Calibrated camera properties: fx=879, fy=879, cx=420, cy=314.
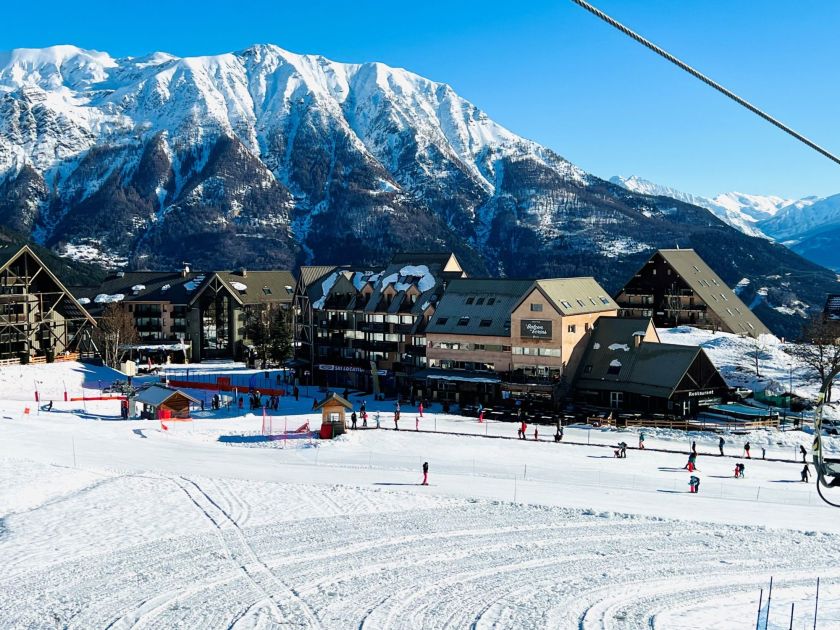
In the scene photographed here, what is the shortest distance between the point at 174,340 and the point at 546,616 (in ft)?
304

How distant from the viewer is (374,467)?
49969 mm

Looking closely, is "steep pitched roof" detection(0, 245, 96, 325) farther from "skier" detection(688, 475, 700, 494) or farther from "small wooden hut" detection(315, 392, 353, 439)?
"skier" detection(688, 475, 700, 494)

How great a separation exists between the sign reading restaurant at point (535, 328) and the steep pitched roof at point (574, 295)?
1591 millimetres

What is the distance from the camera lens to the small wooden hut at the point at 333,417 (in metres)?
56.7

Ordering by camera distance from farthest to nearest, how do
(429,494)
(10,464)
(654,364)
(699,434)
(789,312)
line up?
(789,312)
(654,364)
(699,434)
(10,464)
(429,494)

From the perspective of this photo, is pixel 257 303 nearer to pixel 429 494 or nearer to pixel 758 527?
pixel 429 494

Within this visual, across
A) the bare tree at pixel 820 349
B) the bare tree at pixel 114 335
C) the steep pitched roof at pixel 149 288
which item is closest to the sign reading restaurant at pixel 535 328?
the bare tree at pixel 820 349

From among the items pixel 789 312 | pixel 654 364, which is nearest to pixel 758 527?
pixel 654 364

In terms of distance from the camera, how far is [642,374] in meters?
68.8

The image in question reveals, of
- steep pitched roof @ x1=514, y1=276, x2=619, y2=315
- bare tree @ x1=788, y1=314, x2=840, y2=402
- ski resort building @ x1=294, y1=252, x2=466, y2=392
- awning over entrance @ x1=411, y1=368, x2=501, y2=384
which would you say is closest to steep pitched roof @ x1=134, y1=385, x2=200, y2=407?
awning over entrance @ x1=411, y1=368, x2=501, y2=384

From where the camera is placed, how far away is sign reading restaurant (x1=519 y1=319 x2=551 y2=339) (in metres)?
72.9

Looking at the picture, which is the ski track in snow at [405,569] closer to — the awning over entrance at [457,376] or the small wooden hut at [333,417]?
the small wooden hut at [333,417]

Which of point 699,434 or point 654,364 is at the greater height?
point 654,364

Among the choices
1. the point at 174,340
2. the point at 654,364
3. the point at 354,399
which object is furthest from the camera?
the point at 174,340
